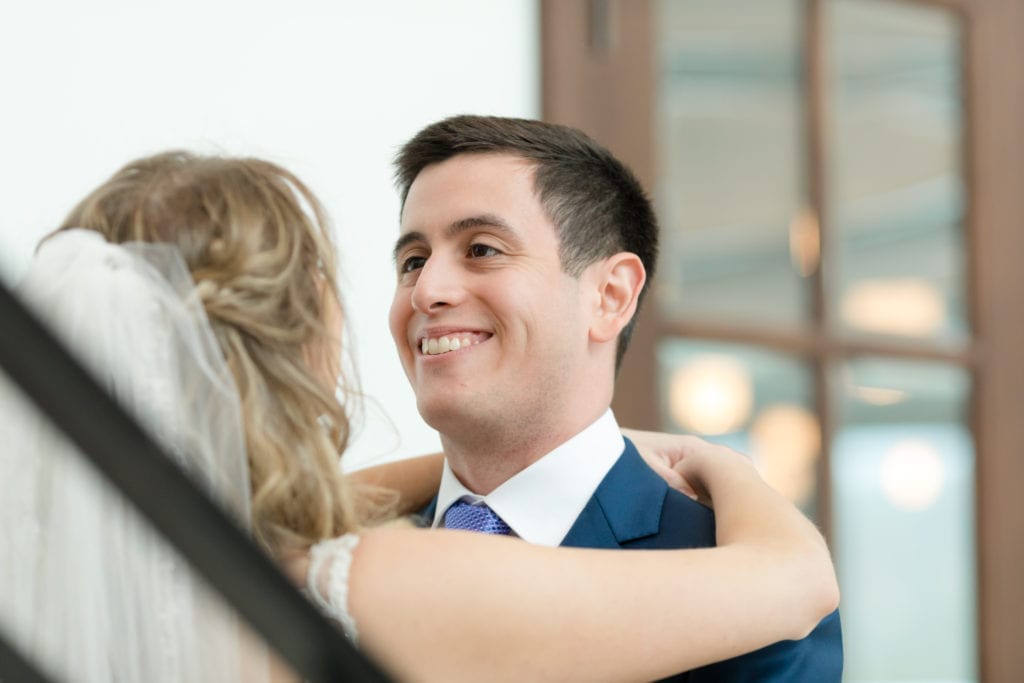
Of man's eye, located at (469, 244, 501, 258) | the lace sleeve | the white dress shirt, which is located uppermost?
man's eye, located at (469, 244, 501, 258)

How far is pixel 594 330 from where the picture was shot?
1.76 metres

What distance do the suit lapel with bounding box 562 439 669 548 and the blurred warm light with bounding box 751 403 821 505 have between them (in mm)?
1056

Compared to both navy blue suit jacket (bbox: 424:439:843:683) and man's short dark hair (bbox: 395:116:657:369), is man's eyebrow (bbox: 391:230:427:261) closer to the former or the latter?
man's short dark hair (bbox: 395:116:657:369)

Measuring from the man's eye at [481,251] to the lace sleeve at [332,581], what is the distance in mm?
582

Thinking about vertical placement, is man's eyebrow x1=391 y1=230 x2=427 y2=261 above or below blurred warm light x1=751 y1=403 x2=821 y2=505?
above

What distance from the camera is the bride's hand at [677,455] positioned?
1.72m

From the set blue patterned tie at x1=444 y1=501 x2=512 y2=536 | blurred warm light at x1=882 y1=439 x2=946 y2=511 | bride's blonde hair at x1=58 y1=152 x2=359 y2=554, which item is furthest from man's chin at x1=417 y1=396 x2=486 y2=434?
blurred warm light at x1=882 y1=439 x2=946 y2=511

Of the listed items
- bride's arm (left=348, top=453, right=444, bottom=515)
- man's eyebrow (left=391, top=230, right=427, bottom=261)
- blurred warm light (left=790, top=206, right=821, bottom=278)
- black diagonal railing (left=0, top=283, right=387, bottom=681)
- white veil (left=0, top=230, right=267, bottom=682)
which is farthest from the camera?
blurred warm light (left=790, top=206, right=821, bottom=278)

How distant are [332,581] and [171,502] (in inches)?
Result: 26.0

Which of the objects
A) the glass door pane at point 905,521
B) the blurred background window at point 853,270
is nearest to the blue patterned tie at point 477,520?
the blurred background window at point 853,270

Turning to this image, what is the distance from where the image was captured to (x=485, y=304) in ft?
5.41

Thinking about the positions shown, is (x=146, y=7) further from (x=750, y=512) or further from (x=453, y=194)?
(x=750, y=512)

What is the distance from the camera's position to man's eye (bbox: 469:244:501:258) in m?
1.68

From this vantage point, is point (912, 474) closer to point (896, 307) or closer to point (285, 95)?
point (896, 307)
